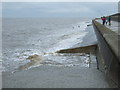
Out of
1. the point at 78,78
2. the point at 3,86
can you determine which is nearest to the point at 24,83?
the point at 3,86

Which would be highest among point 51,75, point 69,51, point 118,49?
point 118,49

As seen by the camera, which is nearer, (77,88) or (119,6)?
(77,88)

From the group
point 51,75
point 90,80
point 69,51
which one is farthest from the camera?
point 69,51

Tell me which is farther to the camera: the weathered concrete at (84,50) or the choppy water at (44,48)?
the weathered concrete at (84,50)

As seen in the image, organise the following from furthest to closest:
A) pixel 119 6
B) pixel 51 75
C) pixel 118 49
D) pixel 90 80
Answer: pixel 119 6 → pixel 51 75 → pixel 90 80 → pixel 118 49

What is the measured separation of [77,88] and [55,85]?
49cm

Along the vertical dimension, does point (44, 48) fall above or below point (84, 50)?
below

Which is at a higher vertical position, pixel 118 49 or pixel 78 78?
pixel 118 49

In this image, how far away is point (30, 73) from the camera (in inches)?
211

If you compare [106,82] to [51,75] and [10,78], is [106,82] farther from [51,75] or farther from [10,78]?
[10,78]

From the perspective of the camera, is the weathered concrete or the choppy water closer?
the choppy water

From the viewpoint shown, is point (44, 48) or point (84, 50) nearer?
point (84, 50)

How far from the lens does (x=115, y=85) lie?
409 cm

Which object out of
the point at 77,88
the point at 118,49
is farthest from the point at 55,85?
the point at 118,49
